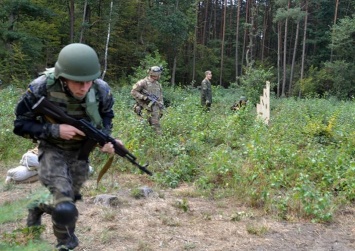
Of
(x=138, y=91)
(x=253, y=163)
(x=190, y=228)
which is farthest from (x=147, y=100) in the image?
(x=190, y=228)

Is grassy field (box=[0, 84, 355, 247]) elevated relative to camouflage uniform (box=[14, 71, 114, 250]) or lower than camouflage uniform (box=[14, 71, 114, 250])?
lower

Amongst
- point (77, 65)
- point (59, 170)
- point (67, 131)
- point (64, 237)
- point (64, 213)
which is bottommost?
point (64, 237)

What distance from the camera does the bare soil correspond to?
12.9 feet

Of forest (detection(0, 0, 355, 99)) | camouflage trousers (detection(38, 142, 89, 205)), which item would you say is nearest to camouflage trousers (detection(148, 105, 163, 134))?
camouflage trousers (detection(38, 142, 89, 205))

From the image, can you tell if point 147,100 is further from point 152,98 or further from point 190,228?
point 190,228

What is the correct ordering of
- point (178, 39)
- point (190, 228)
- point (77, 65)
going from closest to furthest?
point (77, 65) < point (190, 228) < point (178, 39)

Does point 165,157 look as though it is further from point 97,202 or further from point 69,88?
point 69,88

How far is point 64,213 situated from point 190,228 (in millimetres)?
1656

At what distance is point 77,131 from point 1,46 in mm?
21693

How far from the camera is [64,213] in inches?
121

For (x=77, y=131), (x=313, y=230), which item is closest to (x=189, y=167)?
(x=313, y=230)

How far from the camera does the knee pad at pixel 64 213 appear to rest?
3.07 m

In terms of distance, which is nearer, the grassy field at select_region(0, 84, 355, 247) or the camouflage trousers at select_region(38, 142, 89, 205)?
the camouflage trousers at select_region(38, 142, 89, 205)

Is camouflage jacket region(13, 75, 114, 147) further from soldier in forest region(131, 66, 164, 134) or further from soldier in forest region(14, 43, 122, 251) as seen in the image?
soldier in forest region(131, 66, 164, 134)
